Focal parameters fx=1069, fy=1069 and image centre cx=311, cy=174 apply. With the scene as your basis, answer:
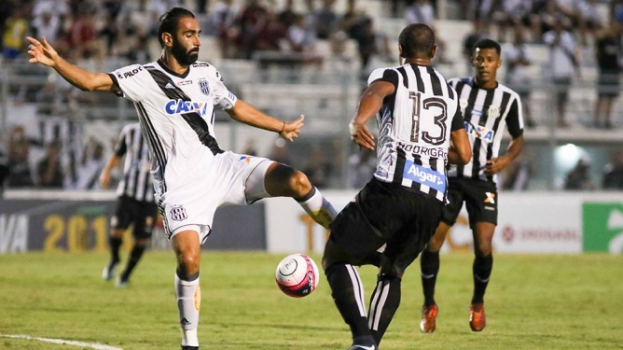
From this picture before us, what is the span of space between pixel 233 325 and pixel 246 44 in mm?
14889

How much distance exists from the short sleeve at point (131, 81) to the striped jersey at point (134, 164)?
701 centimetres

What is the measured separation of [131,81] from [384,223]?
2.18m

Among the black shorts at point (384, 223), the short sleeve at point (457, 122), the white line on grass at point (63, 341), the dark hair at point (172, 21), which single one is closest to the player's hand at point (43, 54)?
the dark hair at point (172, 21)

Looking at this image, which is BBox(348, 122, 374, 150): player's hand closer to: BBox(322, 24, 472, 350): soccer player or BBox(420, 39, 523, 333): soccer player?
BBox(322, 24, 472, 350): soccer player

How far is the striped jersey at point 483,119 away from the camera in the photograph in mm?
10258

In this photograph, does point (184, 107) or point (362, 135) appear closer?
point (362, 135)

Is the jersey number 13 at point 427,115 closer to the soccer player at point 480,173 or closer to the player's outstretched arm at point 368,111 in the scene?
the player's outstretched arm at point 368,111

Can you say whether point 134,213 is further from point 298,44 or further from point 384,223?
point 298,44

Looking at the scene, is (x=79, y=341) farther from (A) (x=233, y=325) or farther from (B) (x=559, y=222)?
(B) (x=559, y=222)

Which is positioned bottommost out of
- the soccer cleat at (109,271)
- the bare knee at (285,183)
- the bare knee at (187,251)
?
the soccer cleat at (109,271)

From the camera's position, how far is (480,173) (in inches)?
404

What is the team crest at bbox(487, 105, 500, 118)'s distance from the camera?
10312mm

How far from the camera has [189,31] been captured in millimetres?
7977

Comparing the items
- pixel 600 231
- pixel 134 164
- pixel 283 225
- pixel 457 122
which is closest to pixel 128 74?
pixel 457 122
